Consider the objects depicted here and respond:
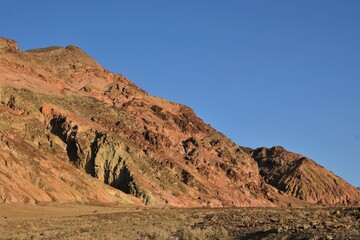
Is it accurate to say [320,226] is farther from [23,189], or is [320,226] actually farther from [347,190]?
[347,190]

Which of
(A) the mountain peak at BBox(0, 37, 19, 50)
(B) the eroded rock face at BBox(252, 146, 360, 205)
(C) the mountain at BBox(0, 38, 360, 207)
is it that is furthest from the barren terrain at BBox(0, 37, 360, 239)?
(A) the mountain peak at BBox(0, 37, 19, 50)

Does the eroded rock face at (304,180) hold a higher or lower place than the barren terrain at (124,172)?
higher

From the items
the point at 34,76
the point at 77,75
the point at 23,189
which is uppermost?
the point at 77,75

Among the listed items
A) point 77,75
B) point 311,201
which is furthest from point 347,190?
point 77,75

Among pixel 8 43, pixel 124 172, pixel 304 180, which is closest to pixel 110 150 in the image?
pixel 124 172

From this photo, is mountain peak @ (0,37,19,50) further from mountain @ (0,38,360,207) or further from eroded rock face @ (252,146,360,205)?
eroded rock face @ (252,146,360,205)

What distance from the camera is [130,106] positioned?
111 meters

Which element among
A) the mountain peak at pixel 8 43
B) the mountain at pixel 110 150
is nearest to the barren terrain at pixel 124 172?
the mountain at pixel 110 150

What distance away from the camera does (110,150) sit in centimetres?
8119

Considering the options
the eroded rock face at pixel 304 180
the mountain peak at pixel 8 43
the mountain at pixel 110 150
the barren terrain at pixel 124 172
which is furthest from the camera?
the eroded rock face at pixel 304 180

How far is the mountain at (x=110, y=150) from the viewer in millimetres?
62066

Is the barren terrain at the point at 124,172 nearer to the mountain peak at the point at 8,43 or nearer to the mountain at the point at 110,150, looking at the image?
the mountain at the point at 110,150

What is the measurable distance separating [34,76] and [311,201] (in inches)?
3248

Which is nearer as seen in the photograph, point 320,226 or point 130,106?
point 320,226
